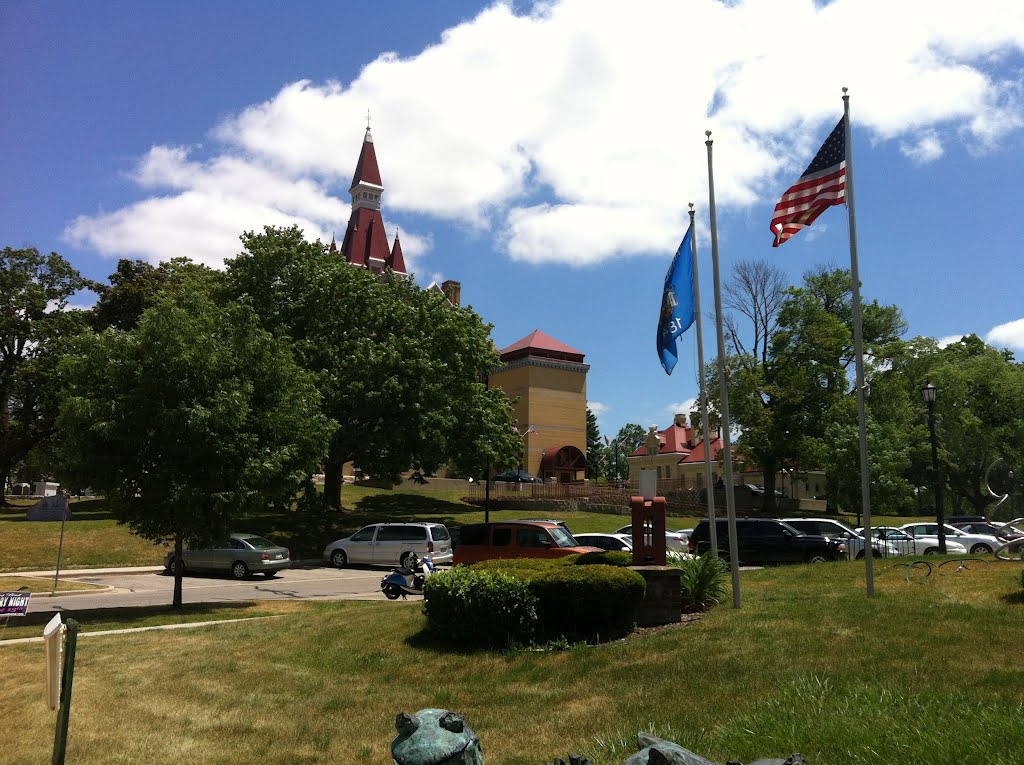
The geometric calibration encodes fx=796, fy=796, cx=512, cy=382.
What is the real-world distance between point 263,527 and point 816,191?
29616 mm

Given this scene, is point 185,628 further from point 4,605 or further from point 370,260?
point 370,260

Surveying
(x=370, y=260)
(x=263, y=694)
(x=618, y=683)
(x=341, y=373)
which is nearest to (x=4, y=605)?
(x=263, y=694)

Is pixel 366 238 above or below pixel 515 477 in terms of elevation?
above

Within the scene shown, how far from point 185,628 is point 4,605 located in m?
2.94

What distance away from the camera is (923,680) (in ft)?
23.4

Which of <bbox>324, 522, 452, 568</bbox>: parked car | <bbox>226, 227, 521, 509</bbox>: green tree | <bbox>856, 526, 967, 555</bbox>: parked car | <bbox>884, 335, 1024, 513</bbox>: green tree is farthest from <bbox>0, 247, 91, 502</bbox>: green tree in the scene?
<bbox>884, 335, 1024, 513</bbox>: green tree

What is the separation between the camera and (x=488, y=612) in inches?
415

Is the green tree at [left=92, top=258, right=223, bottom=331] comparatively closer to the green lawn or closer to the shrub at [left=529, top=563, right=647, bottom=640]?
the green lawn

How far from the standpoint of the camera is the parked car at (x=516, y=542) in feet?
63.8

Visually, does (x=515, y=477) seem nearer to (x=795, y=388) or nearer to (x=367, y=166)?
(x=795, y=388)

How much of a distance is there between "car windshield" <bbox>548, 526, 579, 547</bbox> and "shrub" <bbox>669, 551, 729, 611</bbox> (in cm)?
713

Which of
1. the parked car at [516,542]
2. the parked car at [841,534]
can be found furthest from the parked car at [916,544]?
the parked car at [516,542]

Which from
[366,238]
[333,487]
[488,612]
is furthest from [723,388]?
[366,238]

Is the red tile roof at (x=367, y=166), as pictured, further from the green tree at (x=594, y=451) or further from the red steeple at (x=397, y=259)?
the green tree at (x=594, y=451)
